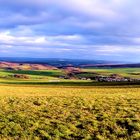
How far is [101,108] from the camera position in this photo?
28.3 metres

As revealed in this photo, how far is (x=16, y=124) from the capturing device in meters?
23.9

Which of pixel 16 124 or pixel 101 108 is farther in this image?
pixel 101 108

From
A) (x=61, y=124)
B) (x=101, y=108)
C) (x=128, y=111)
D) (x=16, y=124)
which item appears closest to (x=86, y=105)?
(x=101, y=108)

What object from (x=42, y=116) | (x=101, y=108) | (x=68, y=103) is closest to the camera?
(x=42, y=116)

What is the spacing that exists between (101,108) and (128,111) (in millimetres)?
2664

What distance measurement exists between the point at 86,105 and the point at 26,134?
927 cm

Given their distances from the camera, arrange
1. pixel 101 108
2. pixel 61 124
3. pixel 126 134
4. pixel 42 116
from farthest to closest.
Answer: pixel 101 108
pixel 42 116
pixel 61 124
pixel 126 134

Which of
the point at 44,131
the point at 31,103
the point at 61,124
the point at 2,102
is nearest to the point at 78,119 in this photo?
the point at 61,124

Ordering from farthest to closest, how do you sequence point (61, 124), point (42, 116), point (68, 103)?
1. point (68, 103)
2. point (42, 116)
3. point (61, 124)

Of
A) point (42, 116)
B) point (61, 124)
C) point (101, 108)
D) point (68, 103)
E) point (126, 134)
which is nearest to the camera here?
point (126, 134)

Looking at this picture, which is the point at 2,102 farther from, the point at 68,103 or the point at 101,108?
the point at 101,108

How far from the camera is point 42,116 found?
26031mm

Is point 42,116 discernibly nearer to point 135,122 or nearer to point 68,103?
point 68,103

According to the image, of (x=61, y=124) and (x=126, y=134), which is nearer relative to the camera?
(x=126, y=134)
